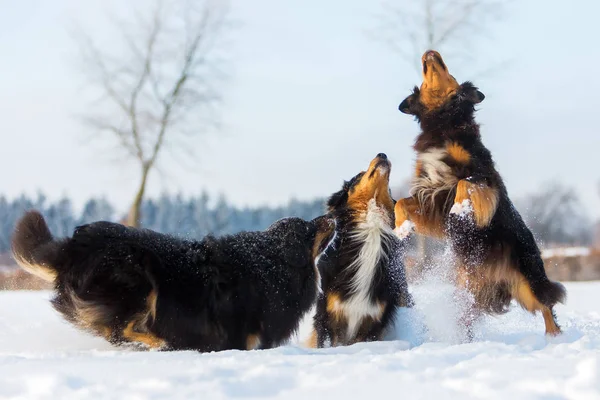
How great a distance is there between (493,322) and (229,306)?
3246 millimetres

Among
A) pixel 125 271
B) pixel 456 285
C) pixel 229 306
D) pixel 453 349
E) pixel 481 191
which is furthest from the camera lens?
pixel 456 285

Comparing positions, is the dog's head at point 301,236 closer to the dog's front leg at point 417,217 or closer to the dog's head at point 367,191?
the dog's head at point 367,191

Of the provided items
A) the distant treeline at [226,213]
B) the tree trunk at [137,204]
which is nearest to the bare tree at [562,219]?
the distant treeline at [226,213]

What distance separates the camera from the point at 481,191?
542 cm

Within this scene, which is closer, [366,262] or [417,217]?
[366,262]

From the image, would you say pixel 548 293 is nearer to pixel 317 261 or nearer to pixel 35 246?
pixel 317 261

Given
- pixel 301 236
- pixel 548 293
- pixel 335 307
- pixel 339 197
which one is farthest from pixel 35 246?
pixel 548 293

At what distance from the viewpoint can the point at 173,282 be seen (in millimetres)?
4863

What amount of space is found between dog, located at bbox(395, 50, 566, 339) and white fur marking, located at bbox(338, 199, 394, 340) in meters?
0.23

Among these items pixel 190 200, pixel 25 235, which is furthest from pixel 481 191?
pixel 190 200

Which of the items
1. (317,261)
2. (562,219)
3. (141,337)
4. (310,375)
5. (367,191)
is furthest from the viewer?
(562,219)

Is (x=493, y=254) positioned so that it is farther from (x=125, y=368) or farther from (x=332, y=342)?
(x=125, y=368)

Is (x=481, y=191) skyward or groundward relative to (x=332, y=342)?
skyward

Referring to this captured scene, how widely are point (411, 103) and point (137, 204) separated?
37.1 ft
